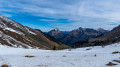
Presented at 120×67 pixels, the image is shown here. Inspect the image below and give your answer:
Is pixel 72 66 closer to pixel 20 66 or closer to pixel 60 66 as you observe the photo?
pixel 60 66

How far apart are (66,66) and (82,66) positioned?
238cm

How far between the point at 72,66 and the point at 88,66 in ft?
7.78

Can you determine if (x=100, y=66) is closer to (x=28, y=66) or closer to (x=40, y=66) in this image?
(x=40, y=66)

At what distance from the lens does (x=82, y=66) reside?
16438 mm

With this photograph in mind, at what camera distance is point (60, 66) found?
16.2 m

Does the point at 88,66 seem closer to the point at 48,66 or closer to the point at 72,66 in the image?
the point at 72,66

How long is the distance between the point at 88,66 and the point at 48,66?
5872mm

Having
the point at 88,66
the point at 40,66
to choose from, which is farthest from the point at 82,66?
the point at 40,66

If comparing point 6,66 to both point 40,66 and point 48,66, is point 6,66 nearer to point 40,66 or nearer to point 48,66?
point 40,66

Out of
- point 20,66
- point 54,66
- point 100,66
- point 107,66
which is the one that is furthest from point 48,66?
point 107,66

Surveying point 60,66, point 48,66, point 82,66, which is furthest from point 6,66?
point 82,66

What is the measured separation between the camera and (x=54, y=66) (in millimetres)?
16094

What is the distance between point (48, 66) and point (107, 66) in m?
8.62

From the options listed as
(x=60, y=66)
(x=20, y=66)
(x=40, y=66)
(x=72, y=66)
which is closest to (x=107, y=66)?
(x=72, y=66)
